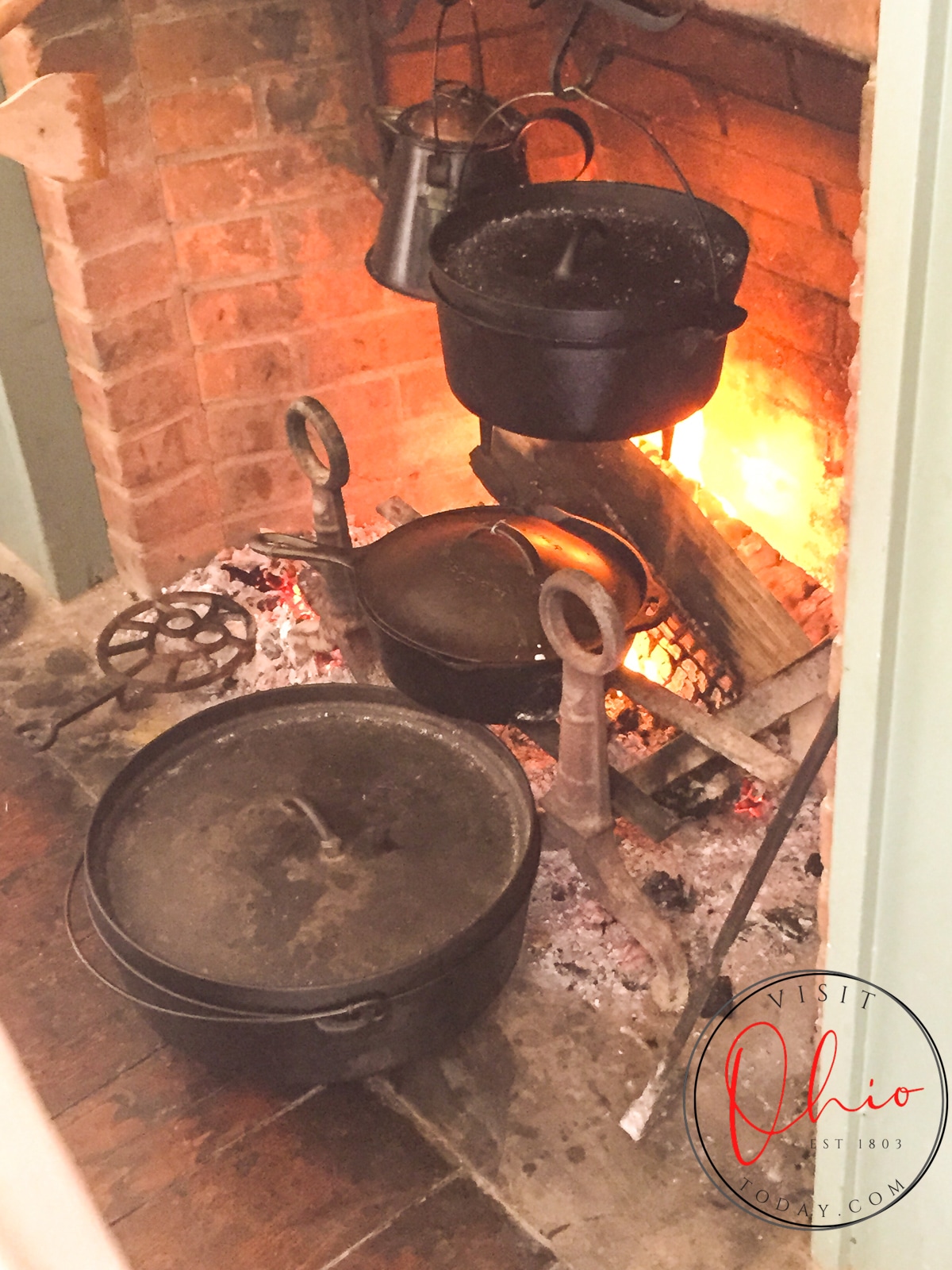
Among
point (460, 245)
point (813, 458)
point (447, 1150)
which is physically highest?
point (460, 245)

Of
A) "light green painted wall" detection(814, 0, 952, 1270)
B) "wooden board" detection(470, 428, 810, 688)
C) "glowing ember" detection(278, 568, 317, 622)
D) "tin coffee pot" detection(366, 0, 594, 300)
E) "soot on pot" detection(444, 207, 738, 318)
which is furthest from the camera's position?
"glowing ember" detection(278, 568, 317, 622)

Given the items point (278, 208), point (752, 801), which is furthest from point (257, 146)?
point (752, 801)

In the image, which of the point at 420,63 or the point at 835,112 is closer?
the point at 835,112

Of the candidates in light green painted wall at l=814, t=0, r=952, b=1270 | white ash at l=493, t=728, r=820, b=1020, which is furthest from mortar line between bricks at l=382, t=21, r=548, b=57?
light green painted wall at l=814, t=0, r=952, b=1270

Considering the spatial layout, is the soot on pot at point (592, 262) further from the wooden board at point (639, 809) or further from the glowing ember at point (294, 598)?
the glowing ember at point (294, 598)

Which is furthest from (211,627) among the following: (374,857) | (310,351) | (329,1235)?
(329,1235)

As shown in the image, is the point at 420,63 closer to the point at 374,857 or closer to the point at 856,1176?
the point at 374,857

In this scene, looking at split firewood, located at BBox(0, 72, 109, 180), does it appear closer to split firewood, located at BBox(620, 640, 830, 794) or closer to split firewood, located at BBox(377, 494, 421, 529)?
split firewood, located at BBox(377, 494, 421, 529)

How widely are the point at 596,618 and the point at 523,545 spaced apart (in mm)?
220

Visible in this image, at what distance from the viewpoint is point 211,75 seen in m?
2.13

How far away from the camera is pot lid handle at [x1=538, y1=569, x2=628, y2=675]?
1473mm

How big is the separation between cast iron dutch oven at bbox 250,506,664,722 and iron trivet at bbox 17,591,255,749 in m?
0.48

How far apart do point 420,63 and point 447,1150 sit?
1738 millimetres

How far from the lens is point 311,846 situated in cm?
163
